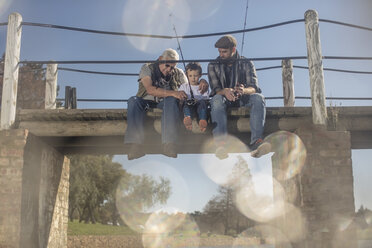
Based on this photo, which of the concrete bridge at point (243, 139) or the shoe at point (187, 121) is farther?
the concrete bridge at point (243, 139)

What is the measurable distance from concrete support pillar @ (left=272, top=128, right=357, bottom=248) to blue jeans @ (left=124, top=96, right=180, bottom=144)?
5.63 feet

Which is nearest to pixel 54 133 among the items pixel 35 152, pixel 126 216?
pixel 35 152

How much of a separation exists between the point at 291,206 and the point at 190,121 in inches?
75.3

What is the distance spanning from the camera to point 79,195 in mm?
27953

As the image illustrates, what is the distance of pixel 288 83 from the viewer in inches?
301

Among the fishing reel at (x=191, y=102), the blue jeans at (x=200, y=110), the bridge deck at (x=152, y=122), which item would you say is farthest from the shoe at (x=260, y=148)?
the fishing reel at (x=191, y=102)

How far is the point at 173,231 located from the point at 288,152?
4713cm

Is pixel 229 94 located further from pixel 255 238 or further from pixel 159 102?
pixel 255 238

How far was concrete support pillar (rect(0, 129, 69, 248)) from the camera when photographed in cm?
551

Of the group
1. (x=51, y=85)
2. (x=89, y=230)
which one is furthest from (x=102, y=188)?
(x=51, y=85)

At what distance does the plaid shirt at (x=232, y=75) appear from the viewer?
560 centimetres

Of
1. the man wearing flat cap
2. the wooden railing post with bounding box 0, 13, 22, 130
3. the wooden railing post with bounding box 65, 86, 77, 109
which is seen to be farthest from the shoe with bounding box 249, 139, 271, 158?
the wooden railing post with bounding box 65, 86, 77, 109

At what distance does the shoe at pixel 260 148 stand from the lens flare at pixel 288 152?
80cm

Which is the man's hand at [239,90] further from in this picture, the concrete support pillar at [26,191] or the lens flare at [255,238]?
the lens flare at [255,238]
